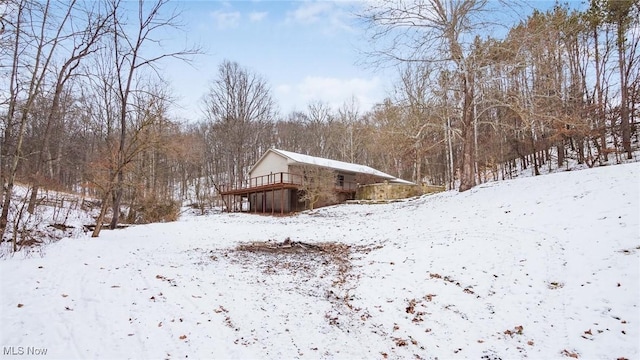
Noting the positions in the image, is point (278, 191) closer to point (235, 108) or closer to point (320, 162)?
point (320, 162)

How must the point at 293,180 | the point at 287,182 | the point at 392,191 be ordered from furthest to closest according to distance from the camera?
1. the point at 293,180
2. the point at 287,182
3. the point at 392,191

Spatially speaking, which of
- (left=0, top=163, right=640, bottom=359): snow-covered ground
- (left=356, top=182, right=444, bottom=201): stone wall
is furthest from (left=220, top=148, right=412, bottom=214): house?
(left=0, top=163, right=640, bottom=359): snow-covered ground

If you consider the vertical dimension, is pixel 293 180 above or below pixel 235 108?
below

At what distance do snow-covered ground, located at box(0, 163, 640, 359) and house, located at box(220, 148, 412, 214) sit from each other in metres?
15.1

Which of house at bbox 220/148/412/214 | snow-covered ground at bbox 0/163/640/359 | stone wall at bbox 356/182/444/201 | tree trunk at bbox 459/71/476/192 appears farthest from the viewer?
stone wall at bbox 356/182/444/201

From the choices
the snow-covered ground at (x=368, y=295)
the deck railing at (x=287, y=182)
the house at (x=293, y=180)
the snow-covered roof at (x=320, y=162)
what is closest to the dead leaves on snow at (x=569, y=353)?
the snow-covered ground at (x=368, y=295)

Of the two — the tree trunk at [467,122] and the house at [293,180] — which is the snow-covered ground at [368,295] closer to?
the tree trunk at [467,122]

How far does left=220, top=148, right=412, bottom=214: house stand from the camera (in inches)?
945

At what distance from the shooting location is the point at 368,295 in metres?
5.63

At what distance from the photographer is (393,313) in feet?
16.2

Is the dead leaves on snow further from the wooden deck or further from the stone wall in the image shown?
the stone wall

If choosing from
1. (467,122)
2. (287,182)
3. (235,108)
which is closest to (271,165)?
(287,182)

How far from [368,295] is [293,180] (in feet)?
66.4

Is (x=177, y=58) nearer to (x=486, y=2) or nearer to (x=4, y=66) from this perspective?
(x=4, y=66)
